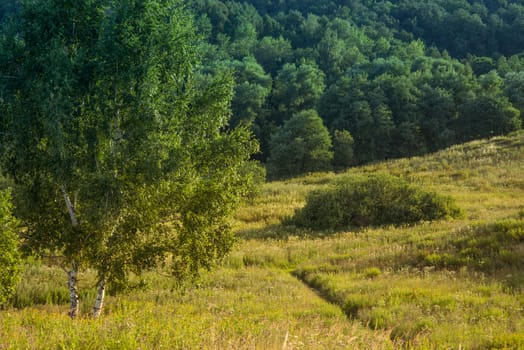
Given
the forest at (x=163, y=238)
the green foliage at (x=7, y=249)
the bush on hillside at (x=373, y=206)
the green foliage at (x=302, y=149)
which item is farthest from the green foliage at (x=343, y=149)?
the green foliage at (x=7, y=249)

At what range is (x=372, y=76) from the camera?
105938mm

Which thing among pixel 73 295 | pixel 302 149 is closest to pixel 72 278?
pixel 73 295

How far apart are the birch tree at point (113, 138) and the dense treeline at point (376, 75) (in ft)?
125

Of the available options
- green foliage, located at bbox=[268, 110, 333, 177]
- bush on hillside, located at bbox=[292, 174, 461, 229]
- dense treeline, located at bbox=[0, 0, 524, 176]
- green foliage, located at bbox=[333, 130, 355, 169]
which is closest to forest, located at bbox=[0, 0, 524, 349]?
bush on hillside, located at bbox=[292, 174, 461, 229]

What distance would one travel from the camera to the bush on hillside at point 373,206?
2669 centimetres

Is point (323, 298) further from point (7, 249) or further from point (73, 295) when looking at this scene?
point (7, 249)

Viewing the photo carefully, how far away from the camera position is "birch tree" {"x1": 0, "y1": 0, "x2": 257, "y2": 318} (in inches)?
424

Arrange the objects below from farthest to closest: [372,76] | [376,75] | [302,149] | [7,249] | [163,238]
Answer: [372,76] < [376,75] < [302,149] < [163,238] < [7,249]

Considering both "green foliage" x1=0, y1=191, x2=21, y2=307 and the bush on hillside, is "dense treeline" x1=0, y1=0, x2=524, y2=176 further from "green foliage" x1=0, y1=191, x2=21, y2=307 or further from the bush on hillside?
the bush on hillside

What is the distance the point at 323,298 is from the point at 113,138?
25.4 ft

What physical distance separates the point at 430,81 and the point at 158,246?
87.8 m

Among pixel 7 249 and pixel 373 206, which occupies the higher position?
pixel 7 249

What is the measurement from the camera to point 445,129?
78.8 m

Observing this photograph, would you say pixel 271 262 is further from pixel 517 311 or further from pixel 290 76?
pixel 290 76
